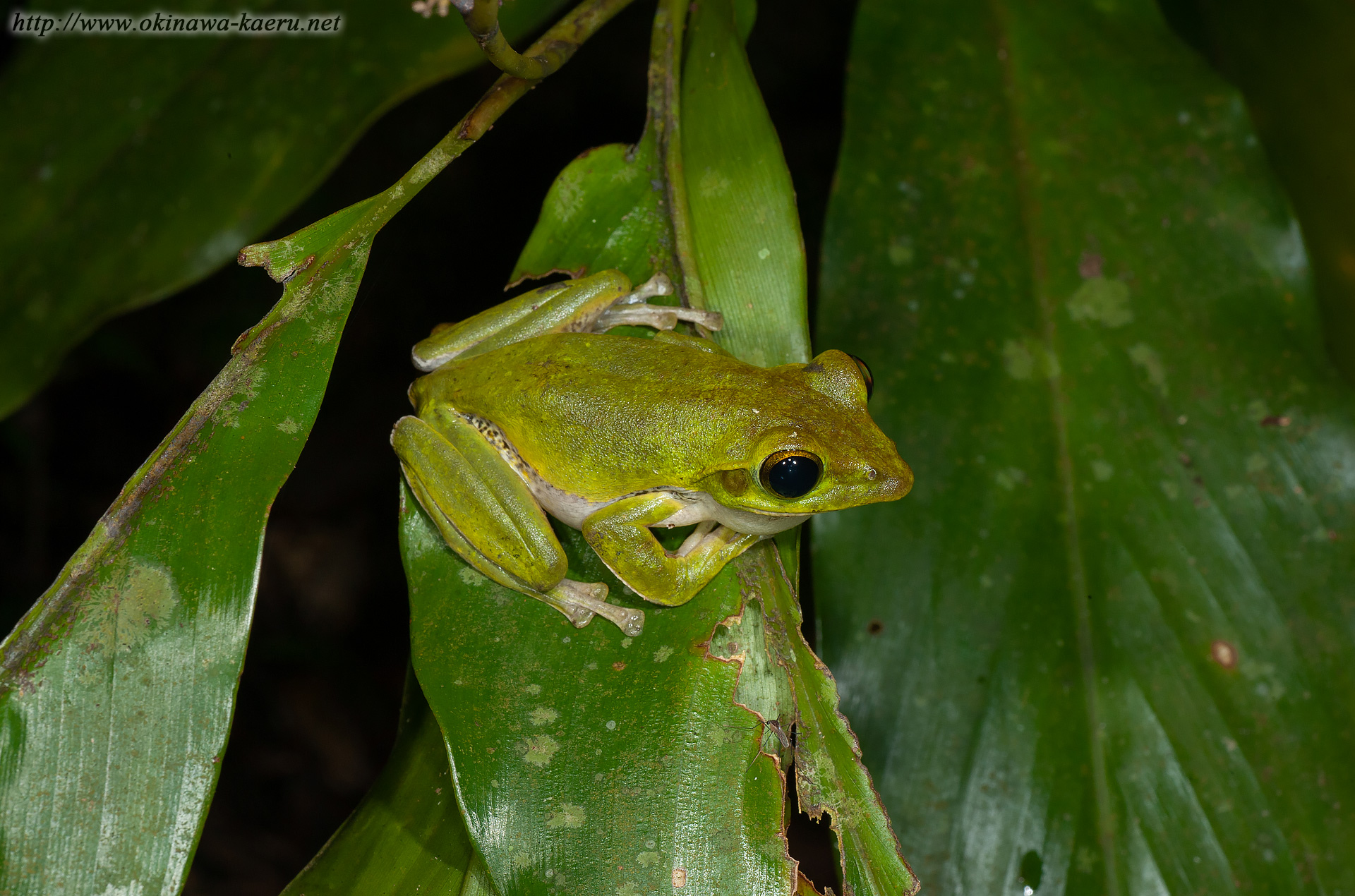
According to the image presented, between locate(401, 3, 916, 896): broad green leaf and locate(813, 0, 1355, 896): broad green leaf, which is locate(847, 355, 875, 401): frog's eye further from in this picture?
locate(813, 0, 1355, 896): broad green leaf

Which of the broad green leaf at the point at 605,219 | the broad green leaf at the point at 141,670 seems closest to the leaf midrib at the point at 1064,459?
the broad green leaf at the point at 605,219

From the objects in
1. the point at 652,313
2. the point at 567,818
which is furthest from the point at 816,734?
the point at 652,313

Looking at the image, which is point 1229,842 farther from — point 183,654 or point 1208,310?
point 183,654

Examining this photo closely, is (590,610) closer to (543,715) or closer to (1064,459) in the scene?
(543,715)

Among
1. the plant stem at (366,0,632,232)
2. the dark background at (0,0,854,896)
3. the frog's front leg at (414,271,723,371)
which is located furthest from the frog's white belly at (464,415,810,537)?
the dark background at (0,0,854,896)

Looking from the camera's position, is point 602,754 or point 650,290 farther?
point 650,290

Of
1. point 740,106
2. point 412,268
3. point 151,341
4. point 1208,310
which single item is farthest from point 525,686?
point 151,341
